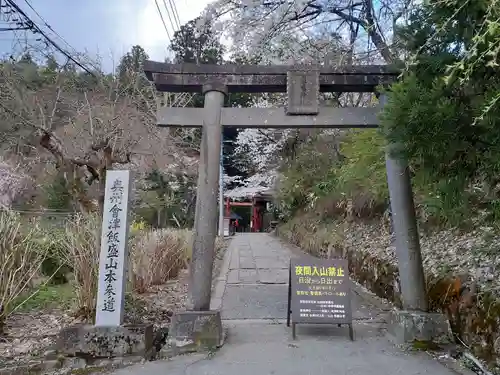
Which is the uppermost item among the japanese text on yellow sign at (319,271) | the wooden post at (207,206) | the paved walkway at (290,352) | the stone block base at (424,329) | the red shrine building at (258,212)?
the red shrine building at (258,212)

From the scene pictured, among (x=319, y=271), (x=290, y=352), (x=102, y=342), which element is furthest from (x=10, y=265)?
(x=319, y=271)

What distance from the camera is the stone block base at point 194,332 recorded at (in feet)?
15.8

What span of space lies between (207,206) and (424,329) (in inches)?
115

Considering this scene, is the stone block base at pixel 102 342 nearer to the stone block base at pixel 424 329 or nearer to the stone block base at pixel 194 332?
the stone block base at pixel 194 332

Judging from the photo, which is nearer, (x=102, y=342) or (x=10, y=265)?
(x=102, y=342)

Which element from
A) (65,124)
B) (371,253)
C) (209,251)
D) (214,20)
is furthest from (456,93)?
(65,124)

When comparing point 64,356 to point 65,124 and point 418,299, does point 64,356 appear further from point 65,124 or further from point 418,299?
point 65,124

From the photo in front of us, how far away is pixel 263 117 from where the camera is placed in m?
5.46

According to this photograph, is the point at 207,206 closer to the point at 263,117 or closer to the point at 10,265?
the point at 263,117

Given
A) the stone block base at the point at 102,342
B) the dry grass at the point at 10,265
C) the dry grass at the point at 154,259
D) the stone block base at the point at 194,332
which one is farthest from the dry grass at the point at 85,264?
the dry grass at the point at 154,259

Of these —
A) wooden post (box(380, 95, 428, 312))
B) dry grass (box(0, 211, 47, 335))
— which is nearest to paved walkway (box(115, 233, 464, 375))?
wooden post (box(380, 95, 428, 312))

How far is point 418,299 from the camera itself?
5.09 m

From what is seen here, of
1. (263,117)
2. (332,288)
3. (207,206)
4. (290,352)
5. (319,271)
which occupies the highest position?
(263,117)

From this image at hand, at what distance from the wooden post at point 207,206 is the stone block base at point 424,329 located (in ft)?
7.68
